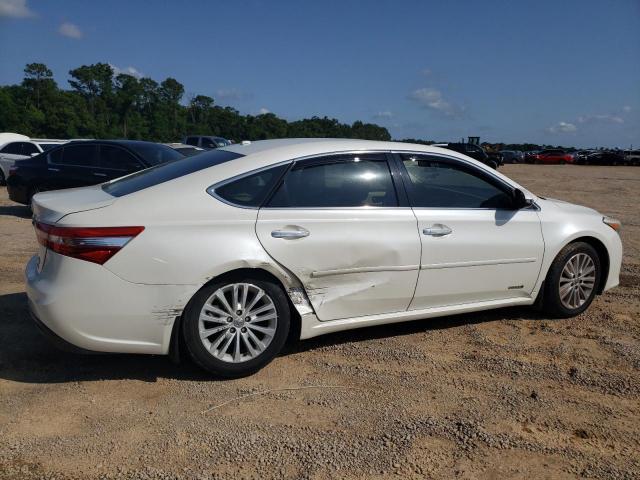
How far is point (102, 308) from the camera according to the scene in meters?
3.28

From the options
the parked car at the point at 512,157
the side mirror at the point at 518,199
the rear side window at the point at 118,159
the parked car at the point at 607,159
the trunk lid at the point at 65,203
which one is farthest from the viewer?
the parked car at the point at 512,157

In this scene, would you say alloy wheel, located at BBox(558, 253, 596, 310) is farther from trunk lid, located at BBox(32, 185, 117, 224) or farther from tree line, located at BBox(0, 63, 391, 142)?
tree line, located at BBox(0, 63, 391, 142)

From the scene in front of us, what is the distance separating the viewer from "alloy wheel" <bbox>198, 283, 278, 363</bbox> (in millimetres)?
3514

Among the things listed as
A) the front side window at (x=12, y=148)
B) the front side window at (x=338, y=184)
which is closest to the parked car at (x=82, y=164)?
the front side window at (x=338, y=184)

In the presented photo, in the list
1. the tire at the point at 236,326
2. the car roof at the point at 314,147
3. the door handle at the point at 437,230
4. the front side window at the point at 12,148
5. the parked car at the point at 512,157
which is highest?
the parked car at the point at 512,157

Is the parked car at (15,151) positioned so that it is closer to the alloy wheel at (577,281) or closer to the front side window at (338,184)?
the front side window at (338,184)

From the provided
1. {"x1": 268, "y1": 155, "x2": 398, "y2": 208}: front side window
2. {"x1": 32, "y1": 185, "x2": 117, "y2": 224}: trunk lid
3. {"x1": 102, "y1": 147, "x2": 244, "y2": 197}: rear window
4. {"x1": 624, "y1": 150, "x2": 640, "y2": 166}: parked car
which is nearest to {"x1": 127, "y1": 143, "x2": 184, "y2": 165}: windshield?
{"x1": 102, "y1": 147, "x2": 244, "y2": 197}: rear window

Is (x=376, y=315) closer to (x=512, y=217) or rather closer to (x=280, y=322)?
(x=280, y=322)

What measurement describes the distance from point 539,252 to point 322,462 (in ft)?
9.01

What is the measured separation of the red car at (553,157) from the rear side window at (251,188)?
191ft

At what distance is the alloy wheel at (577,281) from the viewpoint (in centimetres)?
484

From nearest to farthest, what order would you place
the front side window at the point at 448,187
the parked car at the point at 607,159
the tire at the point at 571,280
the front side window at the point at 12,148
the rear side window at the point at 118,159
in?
the front side window at the point at 448,187 < the tire at the point at 571,280 < the rear side window at the point at 118,159 < the front side window at the point at 12,148 < the parked car at the point at 607,159

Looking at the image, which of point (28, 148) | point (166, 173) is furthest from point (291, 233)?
point (28, 148)

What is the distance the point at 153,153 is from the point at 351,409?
792 centimetres
